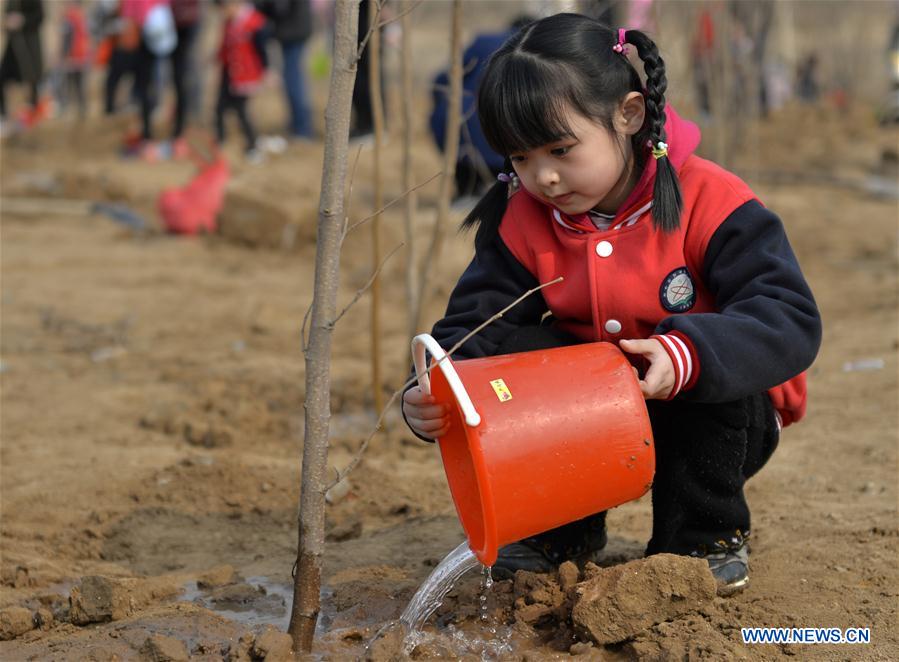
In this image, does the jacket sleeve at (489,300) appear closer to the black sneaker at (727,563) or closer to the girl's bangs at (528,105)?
the girl's bangs at (528,105)

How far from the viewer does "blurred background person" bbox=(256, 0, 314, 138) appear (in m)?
9.70

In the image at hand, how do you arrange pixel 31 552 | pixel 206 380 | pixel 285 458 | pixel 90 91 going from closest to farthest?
1. pixel 31 552
2. pixel 285 458
3. pixel 206 380
4. pixel 90 91

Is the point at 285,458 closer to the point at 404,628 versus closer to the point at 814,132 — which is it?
the point at 404,628

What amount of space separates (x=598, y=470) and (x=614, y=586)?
24 centimetres

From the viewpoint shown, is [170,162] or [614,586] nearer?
[614,586]

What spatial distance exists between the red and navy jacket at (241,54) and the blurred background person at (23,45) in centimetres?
244

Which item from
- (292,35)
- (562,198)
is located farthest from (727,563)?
(292,35)

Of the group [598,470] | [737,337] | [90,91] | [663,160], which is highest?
[663,160]

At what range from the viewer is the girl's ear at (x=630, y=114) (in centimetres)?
221

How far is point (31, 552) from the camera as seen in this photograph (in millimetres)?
2814

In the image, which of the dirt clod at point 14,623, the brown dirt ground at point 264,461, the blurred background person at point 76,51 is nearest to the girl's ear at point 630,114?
the brown dirt ground at point 264,461

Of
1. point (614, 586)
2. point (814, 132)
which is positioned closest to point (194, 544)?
point (614, 586)

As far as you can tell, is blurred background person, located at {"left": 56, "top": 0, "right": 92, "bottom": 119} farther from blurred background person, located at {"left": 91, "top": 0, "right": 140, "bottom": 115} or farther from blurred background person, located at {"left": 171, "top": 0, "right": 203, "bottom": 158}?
blurred background person, located at {"left": 171, "top": 0, "right": 203, "bottom": 158}

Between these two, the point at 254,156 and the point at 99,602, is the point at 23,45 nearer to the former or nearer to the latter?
the point at 254,156
